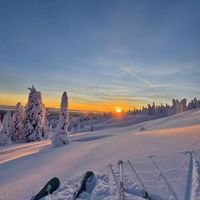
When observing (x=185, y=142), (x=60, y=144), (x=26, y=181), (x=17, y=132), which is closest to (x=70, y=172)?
(x=26, y=181)

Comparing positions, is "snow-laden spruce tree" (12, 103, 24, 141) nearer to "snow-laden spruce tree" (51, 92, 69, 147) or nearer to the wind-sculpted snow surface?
"snow-laden spruce tree" (51, 92, 69, 147)

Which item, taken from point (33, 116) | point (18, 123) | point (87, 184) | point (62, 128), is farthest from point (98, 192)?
point (18, 123)

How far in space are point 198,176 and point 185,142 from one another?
5770 mm

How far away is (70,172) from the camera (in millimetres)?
10930

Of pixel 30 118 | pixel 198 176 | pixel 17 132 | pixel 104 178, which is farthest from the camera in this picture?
pixel 17 132

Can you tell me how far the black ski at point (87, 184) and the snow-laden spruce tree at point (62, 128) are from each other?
16.6 meters

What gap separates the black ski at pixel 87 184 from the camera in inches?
310

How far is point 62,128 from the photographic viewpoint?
2642 cm

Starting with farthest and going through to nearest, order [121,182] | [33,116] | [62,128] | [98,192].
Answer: [33,116] → [62,128] → [121,182] → [98,192]

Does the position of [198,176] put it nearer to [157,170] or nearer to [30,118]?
[157,170]

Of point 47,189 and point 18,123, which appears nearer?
point 47,189

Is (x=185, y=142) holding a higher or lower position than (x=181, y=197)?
higher

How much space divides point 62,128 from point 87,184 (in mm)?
18140

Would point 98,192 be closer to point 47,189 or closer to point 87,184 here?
point 87,184
